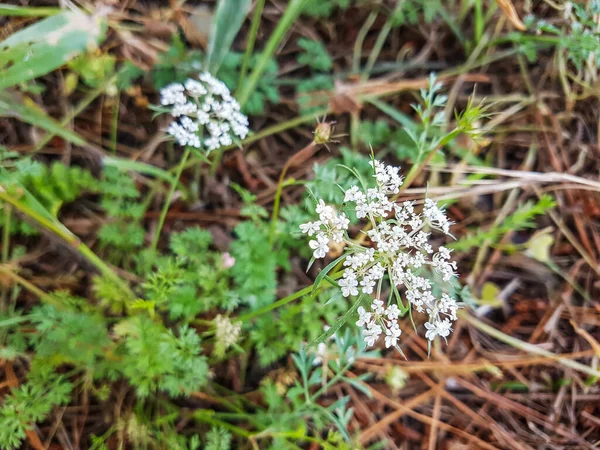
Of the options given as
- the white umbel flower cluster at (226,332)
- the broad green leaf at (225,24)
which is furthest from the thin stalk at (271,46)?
the white umbel flower cluster at (226,332)

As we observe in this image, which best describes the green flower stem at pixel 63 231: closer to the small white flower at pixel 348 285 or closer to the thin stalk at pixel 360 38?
the small white flower at pixel 348 285

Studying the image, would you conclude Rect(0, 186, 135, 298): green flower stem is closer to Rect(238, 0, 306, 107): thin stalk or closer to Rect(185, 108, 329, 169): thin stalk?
Rect(185, 108, 329, 169): thin stalk

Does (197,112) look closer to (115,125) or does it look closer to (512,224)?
(115,125)

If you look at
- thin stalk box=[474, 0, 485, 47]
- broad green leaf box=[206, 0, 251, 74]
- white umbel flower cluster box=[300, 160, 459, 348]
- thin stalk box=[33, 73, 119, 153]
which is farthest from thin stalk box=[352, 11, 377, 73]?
white umbel flower cluster box=[300, 160, 459, 348]

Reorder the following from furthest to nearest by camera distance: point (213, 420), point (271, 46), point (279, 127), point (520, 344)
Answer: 1. point (279, 127)
2. point (520, 344)
3. point (271, 46)
4. point (213, 420)

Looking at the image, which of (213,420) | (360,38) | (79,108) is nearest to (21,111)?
(79,108)
